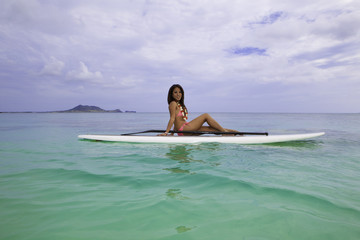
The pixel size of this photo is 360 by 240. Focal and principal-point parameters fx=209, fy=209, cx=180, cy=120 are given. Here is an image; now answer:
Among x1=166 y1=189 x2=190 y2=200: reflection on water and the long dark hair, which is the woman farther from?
x1=166 y1=189 x2=190 y2=200: reflection on water

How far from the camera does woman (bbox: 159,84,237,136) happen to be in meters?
6.04

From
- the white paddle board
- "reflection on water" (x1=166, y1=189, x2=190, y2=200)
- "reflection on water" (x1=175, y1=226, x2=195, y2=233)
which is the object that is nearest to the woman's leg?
the white paddle board

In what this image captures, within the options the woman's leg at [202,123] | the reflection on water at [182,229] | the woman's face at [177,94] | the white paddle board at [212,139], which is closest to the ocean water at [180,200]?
the reflection on water at [182,229]

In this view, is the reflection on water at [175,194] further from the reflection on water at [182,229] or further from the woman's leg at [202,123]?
the woman's leg at [202,123]

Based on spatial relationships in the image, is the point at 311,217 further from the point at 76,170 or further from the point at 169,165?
the point at 76,170

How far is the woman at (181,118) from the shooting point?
19.8 feet

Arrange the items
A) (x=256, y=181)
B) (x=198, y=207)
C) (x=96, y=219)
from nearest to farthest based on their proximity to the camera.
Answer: (x=96, y=219) < (x=198, y=207) < (x=256, y=181)

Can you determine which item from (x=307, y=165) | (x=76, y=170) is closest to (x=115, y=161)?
(x=76, y=170)

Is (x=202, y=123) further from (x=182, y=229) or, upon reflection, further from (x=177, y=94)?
(x=182, y=229)

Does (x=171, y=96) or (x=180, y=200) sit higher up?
(x=171, y=96)

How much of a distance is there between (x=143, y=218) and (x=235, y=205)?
0.93m

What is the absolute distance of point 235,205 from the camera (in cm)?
214

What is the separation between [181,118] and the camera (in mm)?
6367

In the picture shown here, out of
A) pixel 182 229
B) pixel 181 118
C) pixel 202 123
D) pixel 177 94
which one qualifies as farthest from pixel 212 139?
pixel 182 229
